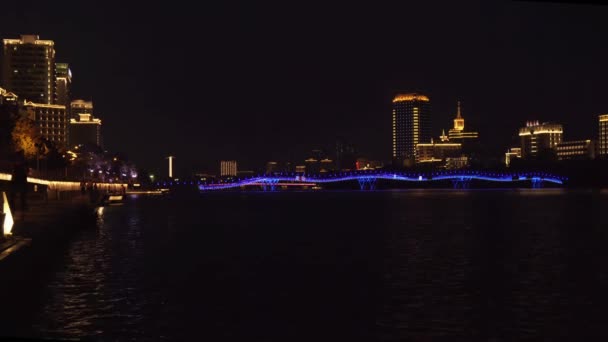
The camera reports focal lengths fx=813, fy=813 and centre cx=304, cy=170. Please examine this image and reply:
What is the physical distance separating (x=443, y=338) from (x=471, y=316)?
8.55ft

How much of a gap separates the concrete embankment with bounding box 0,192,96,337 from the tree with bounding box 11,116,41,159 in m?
42.6

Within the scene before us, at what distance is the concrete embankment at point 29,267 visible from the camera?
17.8 m

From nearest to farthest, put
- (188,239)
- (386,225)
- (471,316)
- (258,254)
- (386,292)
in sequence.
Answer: (471,316) < (386,292) < (258,254) < (188,239) < (386,225)

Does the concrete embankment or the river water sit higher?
the concrete embankment

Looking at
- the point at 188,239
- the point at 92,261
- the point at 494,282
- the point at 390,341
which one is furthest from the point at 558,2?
the point at 188,239

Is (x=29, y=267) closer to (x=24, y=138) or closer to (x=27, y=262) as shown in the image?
(x=27, y=262)

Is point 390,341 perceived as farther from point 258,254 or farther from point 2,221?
point 2,221

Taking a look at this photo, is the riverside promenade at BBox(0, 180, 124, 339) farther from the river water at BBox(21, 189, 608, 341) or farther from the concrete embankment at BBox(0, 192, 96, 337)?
the river water at BBox(21, 189, 608, 341)

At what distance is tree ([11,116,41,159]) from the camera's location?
3492 inches

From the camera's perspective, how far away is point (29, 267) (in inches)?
1033

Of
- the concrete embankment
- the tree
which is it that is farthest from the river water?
the tree

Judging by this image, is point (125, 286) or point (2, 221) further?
point (2, 221)

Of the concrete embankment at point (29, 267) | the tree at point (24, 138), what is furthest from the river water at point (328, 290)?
the tree at point (24, 138)

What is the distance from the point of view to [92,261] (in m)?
29.9
